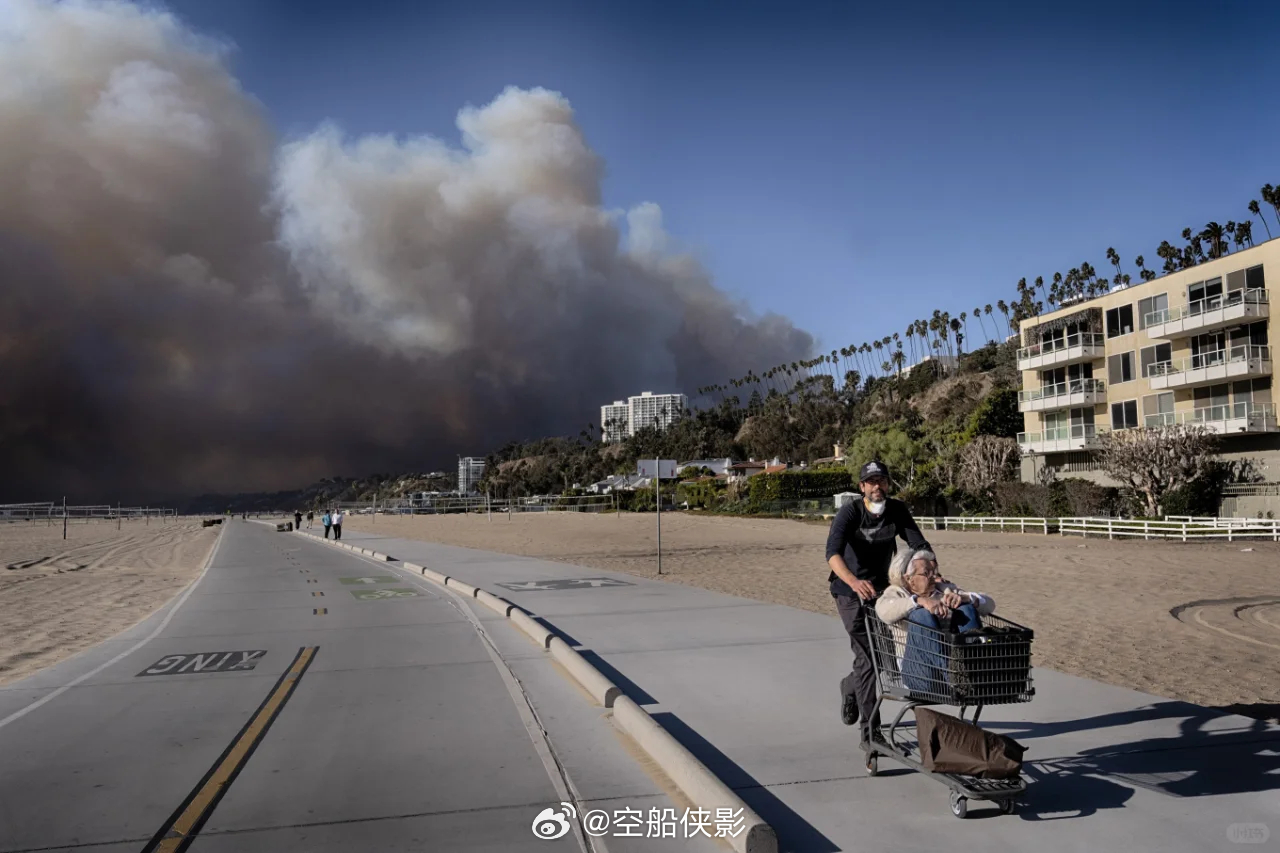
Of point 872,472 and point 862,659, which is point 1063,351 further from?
point 862,659

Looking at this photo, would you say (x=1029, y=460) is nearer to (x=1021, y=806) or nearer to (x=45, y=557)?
(x=45, y=557)

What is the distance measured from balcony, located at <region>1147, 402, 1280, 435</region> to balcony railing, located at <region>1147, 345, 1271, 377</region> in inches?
80.1

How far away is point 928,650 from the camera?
524 cm

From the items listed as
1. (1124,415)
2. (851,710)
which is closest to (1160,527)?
(1124,415)

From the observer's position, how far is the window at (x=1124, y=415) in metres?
49.6

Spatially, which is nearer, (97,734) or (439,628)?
(97,734)

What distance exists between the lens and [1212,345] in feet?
149

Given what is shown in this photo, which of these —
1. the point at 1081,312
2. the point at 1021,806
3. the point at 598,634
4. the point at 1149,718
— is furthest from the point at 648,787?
the point at 1081,312

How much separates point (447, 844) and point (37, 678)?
728 cm

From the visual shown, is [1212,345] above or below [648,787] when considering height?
above

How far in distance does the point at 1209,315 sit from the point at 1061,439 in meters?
11.5

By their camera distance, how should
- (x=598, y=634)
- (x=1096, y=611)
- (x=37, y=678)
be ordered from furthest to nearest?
(x=1096, y=611) < (x=598, y=634) < (x=37, y=678)

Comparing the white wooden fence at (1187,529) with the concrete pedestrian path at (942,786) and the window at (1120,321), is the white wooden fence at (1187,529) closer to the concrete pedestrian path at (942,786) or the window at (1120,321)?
the window at (1120,321)

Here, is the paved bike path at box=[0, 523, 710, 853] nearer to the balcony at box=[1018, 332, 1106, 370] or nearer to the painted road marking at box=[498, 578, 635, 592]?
the painted road marking at box=[498, 578, 635, 592]
